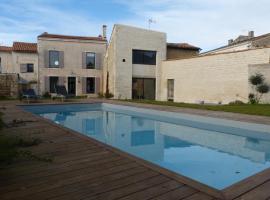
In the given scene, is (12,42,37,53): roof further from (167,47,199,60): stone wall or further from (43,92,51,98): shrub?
(167,47,199,60): stone wall

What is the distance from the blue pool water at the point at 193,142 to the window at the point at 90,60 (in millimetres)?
12392

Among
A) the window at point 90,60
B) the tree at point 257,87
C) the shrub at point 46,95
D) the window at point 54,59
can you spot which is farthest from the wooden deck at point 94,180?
the window at point 90,60

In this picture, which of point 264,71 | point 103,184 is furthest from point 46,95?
point 103,184

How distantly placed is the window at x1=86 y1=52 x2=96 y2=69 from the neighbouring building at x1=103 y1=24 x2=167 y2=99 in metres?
3.65

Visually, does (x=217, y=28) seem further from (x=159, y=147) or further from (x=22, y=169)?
(x=22, y=169)

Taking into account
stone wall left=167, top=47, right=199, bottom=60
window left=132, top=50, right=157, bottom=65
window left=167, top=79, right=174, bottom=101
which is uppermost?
stone wall left=167, top=47, right=199, bottom=60

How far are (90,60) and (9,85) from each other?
294 inches

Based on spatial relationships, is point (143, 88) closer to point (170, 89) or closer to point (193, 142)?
point (170, 89)

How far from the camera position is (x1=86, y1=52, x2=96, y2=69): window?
22.9 m

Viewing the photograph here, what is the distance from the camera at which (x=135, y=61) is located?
63.7 feet

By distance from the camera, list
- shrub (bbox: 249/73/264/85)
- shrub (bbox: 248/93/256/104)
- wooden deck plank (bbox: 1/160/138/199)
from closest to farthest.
Result: wooden deck plank (bbox: 1/160/138/199) → shrub (bbox: 249/73/264/85) → shrub (bbox: 248/93/256/104)

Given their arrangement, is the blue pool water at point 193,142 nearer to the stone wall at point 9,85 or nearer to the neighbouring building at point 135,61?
the neighbouring building at point 135,61

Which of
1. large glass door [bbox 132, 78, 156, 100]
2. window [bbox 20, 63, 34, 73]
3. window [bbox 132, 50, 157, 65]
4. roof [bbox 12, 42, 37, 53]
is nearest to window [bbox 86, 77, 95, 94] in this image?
window [bbox 20, 63, 34, 73]

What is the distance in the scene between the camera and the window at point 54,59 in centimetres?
2169
